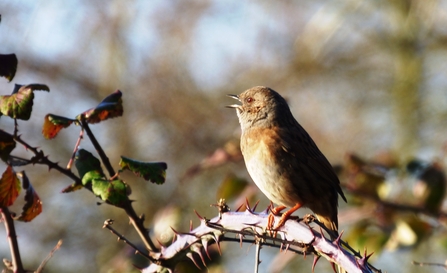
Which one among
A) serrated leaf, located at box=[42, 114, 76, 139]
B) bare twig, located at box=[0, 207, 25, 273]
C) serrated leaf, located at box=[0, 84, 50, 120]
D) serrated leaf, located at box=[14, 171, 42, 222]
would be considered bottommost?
bare twig, located at box=[0, 207, 25, 273]

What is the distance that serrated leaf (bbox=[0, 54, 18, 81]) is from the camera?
269 cm

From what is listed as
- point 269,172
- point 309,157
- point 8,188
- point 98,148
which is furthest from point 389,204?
point 8,188

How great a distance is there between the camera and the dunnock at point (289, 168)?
443 cm

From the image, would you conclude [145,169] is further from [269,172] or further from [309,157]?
[309,157]

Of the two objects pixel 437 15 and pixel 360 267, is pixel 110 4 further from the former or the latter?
pixel 360 267

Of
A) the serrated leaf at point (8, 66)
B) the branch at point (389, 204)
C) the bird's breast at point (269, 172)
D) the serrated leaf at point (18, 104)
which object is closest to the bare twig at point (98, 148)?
the serrated leaf at point (18, 104)

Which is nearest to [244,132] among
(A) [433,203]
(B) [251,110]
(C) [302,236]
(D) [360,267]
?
(B) [251,110]

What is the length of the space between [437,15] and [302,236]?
11.8 meters

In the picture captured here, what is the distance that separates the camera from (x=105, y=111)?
2838mm

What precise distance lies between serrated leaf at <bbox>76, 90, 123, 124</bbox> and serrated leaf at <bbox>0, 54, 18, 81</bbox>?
0.32 m

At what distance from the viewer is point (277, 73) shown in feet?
46.0

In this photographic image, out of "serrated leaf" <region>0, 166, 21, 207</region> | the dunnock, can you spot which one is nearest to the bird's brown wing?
the dunnock

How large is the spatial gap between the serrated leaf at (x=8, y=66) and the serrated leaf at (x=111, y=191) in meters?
0.56

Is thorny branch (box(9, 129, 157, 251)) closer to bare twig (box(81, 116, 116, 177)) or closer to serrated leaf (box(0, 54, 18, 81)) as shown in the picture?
bare twig (box(81, 116, 116, 177))
